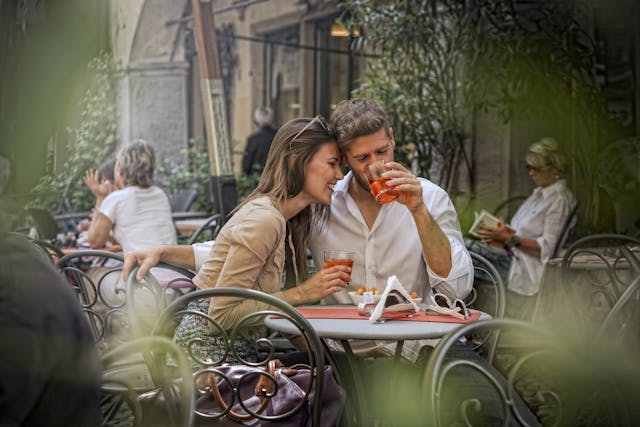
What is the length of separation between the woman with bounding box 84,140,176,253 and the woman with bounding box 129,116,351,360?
2269 millimetres

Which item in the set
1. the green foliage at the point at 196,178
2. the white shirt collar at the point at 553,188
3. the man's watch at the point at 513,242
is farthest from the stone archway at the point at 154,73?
the man's watch at the point at 513,242

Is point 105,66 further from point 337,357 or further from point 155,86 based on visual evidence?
point 337,357

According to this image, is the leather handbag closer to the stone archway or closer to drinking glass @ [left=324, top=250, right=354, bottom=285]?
drinking glass @ [left=324, top=250, right=354, bottom=285]

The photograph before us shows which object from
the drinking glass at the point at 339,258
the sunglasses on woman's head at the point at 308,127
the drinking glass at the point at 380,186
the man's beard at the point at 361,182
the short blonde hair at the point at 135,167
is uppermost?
the sunglasses on woman's head at the point at 308,127

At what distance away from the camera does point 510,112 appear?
22.0ft

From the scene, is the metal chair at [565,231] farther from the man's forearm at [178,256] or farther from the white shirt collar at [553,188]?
the man's forearm at [178,256]

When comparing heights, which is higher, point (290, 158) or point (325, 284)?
point (290, 158)

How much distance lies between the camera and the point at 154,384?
249cm

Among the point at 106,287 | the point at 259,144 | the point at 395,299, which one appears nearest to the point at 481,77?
the point at 106,287

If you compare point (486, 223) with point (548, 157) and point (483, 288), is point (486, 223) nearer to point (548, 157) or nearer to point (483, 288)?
point (483, 288)

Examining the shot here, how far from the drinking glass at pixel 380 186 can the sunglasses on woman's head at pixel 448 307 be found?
0.34 metres

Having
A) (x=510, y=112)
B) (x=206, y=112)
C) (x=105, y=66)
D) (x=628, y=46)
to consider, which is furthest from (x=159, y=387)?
(x=105, y=66)

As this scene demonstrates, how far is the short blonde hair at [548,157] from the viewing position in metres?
6.09

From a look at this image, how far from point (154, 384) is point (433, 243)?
1076 millimetres
